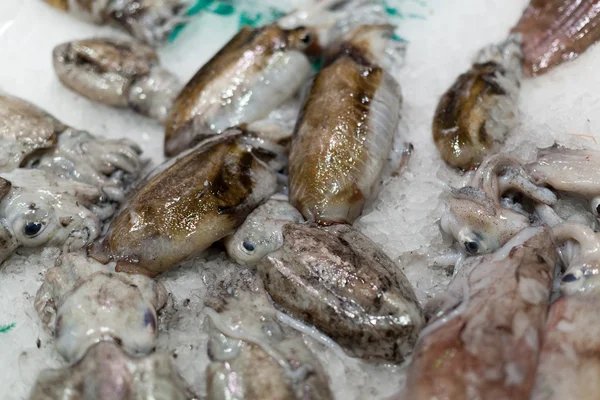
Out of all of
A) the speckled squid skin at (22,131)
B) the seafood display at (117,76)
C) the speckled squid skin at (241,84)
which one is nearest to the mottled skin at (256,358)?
the speckled squid skin at (241,84)

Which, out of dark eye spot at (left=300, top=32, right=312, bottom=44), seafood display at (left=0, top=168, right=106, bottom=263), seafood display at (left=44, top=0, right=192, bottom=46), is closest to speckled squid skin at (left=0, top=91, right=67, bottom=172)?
seafood display at (left=0, top=168, right=106, bottom=263)

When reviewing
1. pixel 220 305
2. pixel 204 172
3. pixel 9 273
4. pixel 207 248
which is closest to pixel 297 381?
pixel 220 305

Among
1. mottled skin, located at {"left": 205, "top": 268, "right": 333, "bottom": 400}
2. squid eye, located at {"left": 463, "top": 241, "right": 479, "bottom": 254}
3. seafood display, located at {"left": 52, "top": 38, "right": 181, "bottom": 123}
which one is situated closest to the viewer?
mottled skin, located at {"left": 205, "top": 268, "right": 333, "bottom": 400}

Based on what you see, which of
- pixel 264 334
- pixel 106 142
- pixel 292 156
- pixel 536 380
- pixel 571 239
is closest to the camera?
pixel 536 380

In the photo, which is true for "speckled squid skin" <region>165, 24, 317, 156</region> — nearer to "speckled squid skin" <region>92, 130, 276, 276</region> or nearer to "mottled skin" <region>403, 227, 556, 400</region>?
"speckled squid skin" <region>92, 130, 276, 276</region>

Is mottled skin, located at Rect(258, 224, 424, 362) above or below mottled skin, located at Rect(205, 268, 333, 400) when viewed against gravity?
above

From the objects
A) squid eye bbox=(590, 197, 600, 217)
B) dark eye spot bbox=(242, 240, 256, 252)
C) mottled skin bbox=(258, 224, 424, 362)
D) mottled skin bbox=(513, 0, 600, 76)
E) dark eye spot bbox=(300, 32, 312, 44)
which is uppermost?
mottled skin bbox=(513, 0, 600, 76)

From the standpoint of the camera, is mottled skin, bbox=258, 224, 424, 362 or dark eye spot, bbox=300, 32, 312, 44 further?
dark eye spot, bbox=300, 32, 312, 44

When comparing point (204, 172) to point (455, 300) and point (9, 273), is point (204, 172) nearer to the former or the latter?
point (9, 273)
